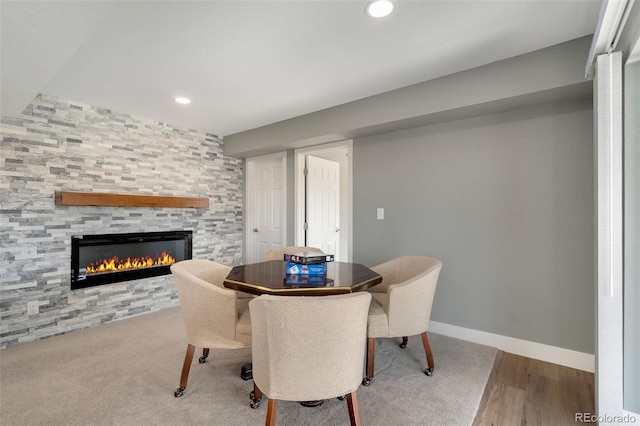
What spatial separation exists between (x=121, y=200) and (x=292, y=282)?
241cm

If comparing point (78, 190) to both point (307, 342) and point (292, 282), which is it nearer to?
point (292, 282)

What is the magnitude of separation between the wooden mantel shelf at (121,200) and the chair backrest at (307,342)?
261 centimetres

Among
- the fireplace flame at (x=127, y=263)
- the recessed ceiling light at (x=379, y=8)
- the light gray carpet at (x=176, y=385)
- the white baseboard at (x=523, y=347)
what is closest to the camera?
the recessed ceiling light at (x=379, y=8)

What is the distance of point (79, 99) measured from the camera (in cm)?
301

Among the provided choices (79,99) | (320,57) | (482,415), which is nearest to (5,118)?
(79,99)

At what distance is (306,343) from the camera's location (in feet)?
4.41

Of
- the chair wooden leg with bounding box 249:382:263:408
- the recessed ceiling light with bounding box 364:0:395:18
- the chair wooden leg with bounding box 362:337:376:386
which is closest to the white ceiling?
the recessed ceiling light with bounding box 364:0:395:18

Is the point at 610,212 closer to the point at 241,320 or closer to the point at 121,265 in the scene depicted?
the point at 241,320

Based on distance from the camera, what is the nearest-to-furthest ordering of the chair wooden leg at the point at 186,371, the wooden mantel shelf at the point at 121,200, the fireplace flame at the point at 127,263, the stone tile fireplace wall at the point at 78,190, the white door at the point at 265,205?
1. the chair wooden leg at the point at 186,371
2. the stone tile fireplace wall at the point at 78,190
3. the wooden mantel shelf at the point at 121,200
4. the fireplace flame at the point at 127,263
5. the white door at the point at 265,205

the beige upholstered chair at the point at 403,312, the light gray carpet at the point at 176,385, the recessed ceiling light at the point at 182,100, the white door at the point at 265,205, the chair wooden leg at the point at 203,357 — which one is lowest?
the light gray carpet at the point at 176,385

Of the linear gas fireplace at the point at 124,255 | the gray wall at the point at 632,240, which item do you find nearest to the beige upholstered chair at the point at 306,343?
the gray wall at the point at 632,240

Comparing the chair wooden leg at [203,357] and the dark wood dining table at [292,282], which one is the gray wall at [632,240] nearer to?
the dark wood dining table at [292,282]

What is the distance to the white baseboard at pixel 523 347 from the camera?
2260 millimetres

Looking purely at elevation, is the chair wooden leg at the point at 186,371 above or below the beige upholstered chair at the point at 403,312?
below
